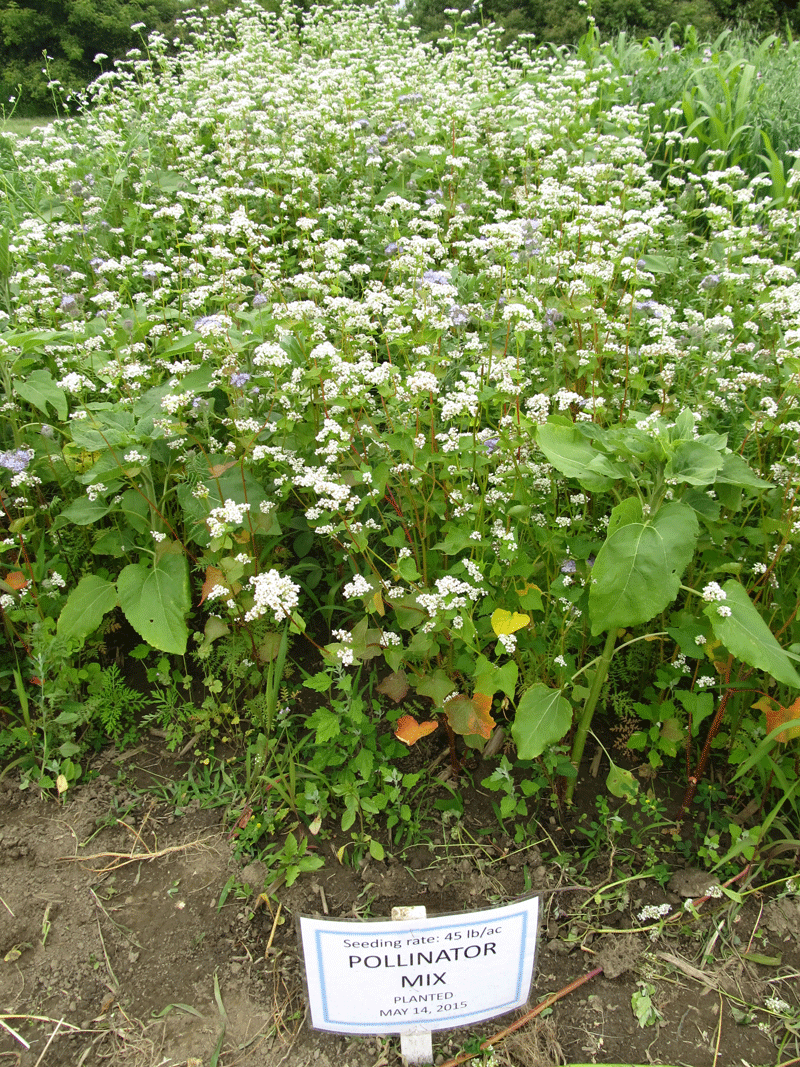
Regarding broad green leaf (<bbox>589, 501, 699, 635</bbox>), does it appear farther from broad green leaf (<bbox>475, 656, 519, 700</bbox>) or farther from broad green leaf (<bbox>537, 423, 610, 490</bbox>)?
broad green leaf (<bbox>475, 656, 519, 700</bbox>)

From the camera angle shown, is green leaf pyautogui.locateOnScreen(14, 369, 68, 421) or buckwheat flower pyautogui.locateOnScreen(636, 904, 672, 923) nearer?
buckwheat flower pyautogui.locateOnScreen(636, 904, 672, 923)

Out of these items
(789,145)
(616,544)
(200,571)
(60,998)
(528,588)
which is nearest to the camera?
(616,544)

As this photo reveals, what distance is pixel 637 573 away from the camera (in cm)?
157

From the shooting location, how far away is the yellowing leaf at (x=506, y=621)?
1.83 meters

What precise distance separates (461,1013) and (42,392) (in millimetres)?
2105

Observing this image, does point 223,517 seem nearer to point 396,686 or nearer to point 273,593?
point 273,593

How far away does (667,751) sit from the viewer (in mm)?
2057

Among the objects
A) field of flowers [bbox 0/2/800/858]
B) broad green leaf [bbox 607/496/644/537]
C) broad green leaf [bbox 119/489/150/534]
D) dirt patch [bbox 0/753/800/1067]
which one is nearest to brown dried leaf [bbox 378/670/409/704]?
field of flowers [bbox 0/2/800/858]

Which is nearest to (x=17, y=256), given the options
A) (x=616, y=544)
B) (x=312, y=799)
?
(x=312, y=799)

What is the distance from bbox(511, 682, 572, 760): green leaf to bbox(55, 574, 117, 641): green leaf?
4.11ft

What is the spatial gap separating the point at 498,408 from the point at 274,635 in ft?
3.78

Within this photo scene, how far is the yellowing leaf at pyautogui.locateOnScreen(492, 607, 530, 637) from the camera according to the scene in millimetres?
1831

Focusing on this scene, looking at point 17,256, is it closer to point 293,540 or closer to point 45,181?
point 45,181

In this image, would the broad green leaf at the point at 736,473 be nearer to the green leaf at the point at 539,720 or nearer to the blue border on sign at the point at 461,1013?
the green leaf at the point at 539,720
